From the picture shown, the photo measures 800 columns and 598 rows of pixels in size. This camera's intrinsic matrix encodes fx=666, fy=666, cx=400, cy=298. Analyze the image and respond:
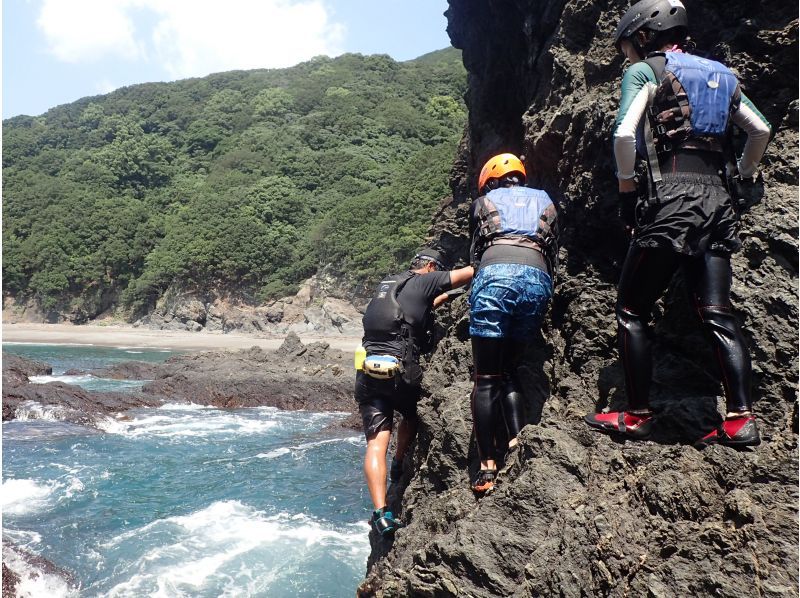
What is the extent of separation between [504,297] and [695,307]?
3.21 feet

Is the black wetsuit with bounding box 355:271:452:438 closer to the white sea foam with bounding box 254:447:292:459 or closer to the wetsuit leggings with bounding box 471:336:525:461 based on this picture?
the wetsuit leggings with bounding box 471:336:525:461

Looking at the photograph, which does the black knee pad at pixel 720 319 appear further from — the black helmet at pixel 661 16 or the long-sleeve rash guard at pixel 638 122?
the black helmet at pixel 661 16

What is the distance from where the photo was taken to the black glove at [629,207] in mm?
3061

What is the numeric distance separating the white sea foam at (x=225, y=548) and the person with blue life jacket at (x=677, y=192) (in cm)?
485

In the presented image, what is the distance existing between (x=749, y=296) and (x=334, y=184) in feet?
196

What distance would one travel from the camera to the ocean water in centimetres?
665

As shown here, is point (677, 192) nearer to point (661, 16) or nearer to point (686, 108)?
point (686, 108)

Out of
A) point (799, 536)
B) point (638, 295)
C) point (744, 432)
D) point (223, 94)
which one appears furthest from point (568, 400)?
point (223, 94)

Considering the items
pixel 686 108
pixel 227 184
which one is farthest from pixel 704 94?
pixel 227 184

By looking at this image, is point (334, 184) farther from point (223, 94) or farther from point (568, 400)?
point (568, 400)

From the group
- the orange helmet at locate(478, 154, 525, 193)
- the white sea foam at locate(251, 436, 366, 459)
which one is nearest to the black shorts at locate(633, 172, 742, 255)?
the orange helmet at locate(478, 154, 525, 193)

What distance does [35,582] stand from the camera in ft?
20.9

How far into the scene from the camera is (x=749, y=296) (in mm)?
2986

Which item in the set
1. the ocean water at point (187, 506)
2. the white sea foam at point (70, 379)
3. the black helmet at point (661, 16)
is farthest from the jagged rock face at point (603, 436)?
the white sea foam at point (70, 379)
